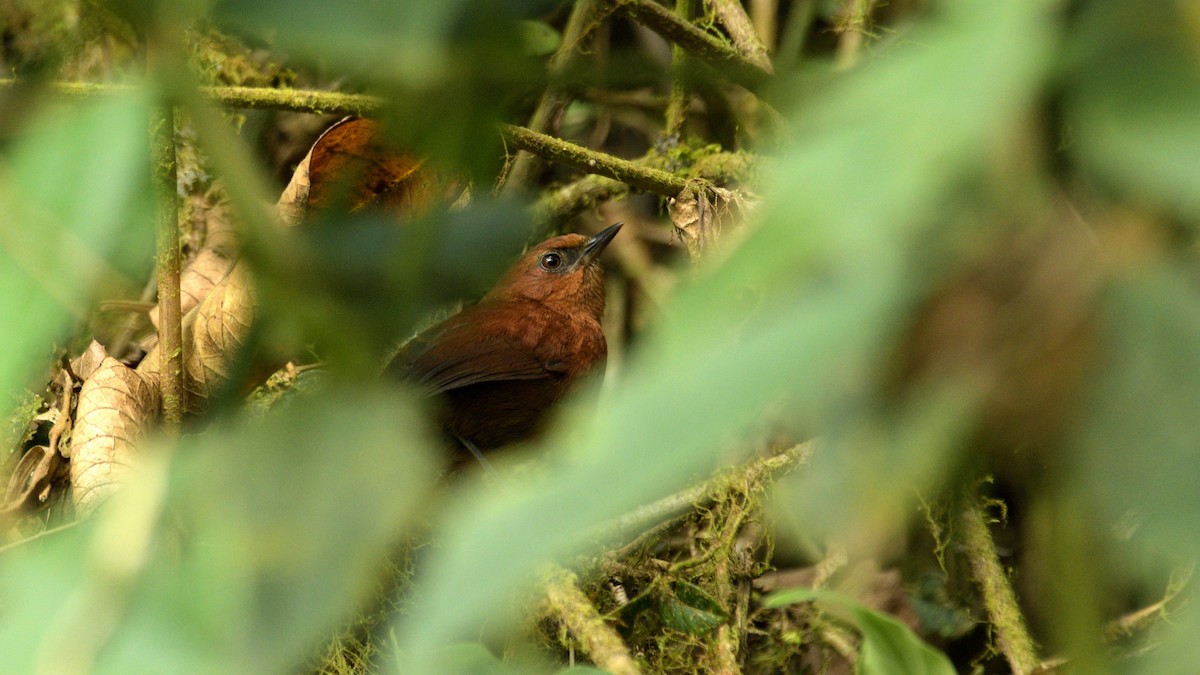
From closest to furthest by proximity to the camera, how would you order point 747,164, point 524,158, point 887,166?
point 887,166 → point 747,164 → point 524,158

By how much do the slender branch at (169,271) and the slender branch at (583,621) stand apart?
30.3 inches

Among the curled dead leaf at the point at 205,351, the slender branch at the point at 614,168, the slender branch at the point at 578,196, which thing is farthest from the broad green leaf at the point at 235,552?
the slender branch at the point at 578,196

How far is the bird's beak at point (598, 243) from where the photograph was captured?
124 inches

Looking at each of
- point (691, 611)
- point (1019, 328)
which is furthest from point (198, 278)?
point (1019, 328)

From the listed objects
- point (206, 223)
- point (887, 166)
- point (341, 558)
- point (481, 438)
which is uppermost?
point (887, 166)

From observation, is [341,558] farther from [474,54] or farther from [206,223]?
[206,223]

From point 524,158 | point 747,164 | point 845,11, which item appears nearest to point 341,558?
point 845,11

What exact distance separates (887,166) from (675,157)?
97.4 inches

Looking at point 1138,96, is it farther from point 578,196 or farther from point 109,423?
point 578,196

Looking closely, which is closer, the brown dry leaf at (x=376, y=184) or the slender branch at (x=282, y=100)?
the brown dry leaf at (x=376, y=184)

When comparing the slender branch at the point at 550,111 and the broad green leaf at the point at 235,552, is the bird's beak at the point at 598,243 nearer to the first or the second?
the slender branch at the point at 550,111

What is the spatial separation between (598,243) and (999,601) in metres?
1.50

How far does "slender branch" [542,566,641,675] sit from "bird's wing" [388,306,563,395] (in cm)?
61

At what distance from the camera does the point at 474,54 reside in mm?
434
